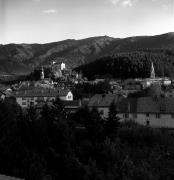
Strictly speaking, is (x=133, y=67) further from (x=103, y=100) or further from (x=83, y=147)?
(x=83, y=147)

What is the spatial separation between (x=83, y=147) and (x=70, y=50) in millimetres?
141856

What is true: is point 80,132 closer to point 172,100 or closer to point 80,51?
point 172,100

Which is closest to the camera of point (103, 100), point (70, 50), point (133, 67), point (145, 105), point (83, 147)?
point (83, 147)

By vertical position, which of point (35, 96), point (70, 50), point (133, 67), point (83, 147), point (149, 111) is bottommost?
point (83, 147)

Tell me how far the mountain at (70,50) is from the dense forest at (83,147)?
10194cm

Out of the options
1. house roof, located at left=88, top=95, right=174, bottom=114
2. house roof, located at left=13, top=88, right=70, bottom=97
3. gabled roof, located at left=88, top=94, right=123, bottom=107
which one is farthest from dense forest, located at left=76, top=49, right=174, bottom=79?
house roof, located at left=88, top=95, right=174, bottom=114

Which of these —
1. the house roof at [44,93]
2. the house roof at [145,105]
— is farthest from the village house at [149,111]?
the house roof at [44,93]

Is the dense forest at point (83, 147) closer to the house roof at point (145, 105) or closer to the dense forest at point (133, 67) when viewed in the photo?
the house roof at point (145, 105)

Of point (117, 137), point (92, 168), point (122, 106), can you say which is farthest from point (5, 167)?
point (122, 106)

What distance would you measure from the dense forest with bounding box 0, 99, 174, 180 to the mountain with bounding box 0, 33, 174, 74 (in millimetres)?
101942

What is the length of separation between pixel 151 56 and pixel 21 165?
192 ft

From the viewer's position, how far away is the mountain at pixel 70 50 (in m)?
127

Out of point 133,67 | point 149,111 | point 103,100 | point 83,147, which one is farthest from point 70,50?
point 83,147

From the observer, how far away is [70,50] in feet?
515
